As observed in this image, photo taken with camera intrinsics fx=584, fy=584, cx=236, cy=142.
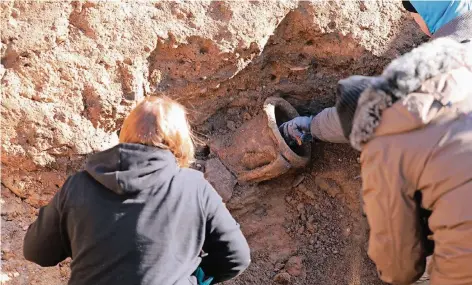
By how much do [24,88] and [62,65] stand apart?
170mm

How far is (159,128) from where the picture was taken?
5.19ft

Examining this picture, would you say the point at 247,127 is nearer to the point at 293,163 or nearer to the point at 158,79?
the point at 293,163

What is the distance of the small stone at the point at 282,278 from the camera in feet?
8.73

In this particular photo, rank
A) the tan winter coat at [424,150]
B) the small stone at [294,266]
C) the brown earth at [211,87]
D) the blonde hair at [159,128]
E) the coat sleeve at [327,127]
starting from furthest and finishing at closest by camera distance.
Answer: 1. the small stone at [294,266]
2. the coat sleeve at [327,127]
3. the brown earth at [211,87]
4. the blonde hair at [159,128]
5. the tan winter coat at [424,150]

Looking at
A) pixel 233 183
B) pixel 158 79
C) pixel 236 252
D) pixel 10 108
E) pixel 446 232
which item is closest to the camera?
pixel 446 232

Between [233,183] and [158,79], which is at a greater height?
[158,79]

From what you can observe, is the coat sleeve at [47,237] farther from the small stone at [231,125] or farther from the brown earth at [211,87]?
the small stone at [231,125]

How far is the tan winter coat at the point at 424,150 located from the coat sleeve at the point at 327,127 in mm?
883

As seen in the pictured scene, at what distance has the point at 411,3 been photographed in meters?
2.34

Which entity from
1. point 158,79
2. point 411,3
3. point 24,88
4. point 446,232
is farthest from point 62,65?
point 446,232

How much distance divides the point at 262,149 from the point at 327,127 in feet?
1.11

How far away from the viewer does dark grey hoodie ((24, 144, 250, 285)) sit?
1.52m

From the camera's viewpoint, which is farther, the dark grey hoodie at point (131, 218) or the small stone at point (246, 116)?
the small stone at point (246, 116)

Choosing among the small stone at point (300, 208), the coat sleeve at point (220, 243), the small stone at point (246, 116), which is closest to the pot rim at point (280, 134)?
the small stone at point (246, 116)
